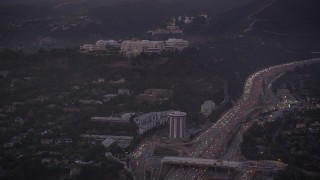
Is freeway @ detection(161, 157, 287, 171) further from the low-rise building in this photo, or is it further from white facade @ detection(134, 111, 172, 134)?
the low-rise building

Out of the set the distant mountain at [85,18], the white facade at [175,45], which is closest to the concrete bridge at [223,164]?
the white facade at [175,45]

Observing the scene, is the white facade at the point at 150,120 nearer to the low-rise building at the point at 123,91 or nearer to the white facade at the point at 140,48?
the low-rise building at the point at 123,91

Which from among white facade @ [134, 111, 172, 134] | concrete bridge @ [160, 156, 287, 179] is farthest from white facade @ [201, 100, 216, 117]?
concrete bridge @ [160, 156, 287, 179]

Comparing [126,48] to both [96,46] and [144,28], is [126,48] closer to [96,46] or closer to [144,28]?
[96,46]

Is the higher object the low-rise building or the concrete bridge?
the low-rise building

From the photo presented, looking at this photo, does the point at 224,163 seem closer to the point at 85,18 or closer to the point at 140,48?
the point at 140,48

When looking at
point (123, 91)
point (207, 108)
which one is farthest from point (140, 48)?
point (207, 108)
